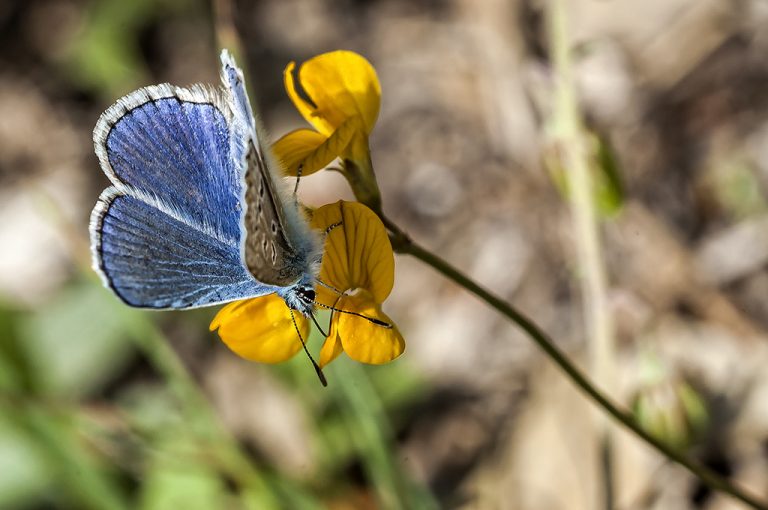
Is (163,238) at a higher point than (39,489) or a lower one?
higher

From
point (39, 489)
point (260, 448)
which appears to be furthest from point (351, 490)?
point (39, 489)

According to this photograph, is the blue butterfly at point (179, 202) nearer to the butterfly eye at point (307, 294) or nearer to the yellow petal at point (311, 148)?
the butterfly eye at point (307, 294)

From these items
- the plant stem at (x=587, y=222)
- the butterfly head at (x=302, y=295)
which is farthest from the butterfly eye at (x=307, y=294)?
the plant stem at (x=587, y=222)

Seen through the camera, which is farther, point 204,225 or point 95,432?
point 95,432

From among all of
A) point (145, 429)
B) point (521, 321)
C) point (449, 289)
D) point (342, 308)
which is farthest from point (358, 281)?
point (449, 289)

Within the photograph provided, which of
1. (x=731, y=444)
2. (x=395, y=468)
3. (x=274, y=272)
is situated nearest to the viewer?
(x=274, y=272)

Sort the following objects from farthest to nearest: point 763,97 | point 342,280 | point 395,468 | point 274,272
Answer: point 763,97
point 395,468
point 342,280
point 274,272

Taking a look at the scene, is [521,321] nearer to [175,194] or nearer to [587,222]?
[175,194]

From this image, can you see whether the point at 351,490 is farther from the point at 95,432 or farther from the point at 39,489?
the point at 39,489
